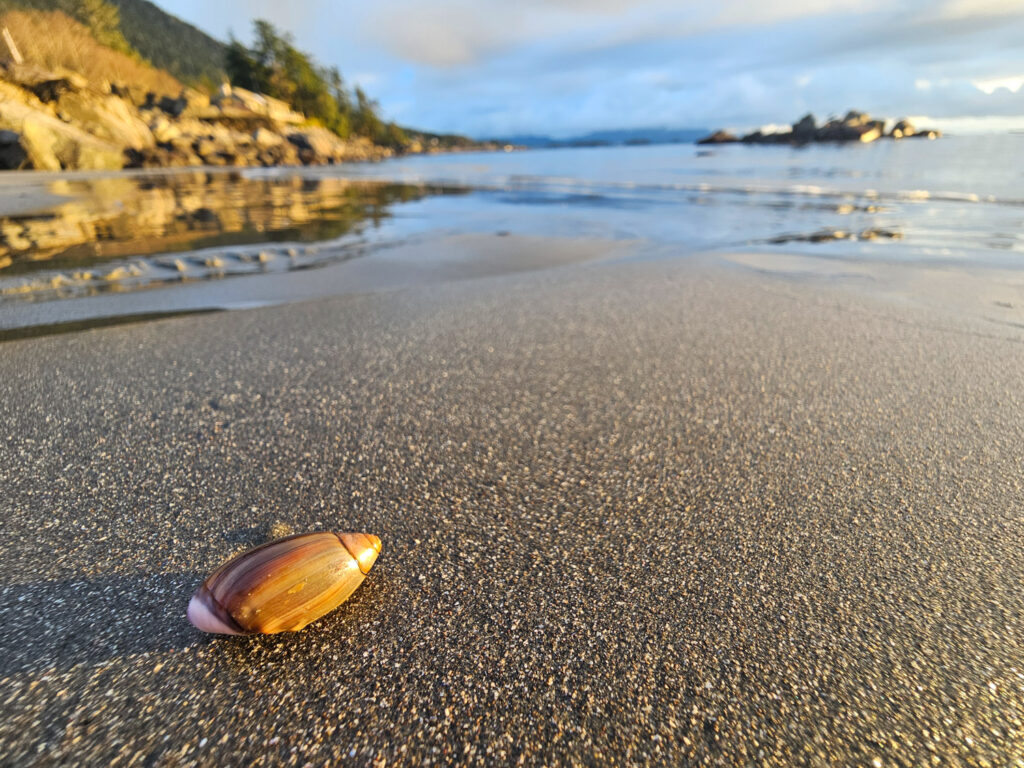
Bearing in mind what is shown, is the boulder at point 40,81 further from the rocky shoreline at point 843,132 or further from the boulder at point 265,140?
the rocky shoreline at point 843,132

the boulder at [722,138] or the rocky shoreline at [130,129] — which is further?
the boulder at [722,138]

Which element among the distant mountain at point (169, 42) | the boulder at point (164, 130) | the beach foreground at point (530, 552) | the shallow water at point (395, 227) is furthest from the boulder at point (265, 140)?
the distant mountain at point (169, 42)

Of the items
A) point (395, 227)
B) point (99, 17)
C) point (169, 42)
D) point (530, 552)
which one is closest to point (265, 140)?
point (99, 17)

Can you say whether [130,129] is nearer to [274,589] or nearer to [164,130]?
[164,130]

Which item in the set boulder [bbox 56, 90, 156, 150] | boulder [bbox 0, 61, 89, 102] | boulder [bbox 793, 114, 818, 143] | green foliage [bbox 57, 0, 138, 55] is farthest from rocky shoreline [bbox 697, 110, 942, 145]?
green foliage [bbox 57, 0, 138, 55]

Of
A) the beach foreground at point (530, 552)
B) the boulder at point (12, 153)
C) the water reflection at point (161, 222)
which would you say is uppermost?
the boulder at point (12, 153)

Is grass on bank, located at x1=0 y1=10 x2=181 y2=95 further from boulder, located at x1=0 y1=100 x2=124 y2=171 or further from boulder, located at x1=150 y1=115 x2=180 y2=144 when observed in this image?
boulder, located at x1=0 y1=100 x2=124 y2=171

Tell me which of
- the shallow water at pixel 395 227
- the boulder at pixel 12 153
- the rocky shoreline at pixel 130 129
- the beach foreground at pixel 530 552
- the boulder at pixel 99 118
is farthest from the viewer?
the boulder at pixel 99 118
